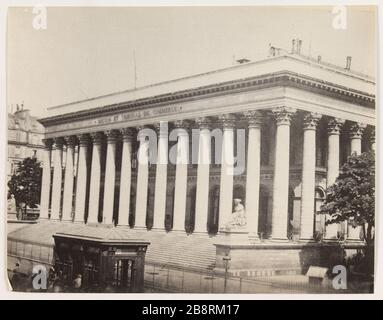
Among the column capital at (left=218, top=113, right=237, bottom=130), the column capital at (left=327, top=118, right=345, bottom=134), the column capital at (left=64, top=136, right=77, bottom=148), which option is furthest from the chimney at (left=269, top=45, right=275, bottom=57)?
the column capital at (left=64, top=136, right=77, bottom=148)

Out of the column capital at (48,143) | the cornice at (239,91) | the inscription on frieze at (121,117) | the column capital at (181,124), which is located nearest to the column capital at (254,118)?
the cornice at (239,91)

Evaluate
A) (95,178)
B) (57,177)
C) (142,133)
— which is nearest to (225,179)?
(142,133)

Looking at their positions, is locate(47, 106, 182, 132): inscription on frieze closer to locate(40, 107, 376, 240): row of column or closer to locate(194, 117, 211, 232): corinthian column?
locate(40, 107, 376, 240): row of column

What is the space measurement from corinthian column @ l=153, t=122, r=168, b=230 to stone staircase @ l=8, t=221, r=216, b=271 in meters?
1.09

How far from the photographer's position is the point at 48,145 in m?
22.5

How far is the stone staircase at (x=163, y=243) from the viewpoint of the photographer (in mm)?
17639

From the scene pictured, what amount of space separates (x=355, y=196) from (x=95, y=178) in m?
9.12

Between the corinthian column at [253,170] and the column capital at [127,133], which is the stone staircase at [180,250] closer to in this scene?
the corinthian column at [253,170]

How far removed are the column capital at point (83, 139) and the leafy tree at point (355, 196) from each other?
9792 mm

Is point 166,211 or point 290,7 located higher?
point 290,7

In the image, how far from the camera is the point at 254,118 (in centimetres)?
1903

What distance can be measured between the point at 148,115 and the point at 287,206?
5578 millimetres
